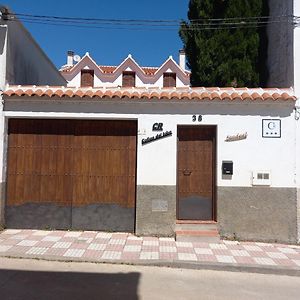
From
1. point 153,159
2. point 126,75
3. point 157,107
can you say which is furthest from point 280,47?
point 126,75

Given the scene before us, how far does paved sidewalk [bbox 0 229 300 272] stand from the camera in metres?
6.50

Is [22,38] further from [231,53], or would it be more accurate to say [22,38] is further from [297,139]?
[297,139]

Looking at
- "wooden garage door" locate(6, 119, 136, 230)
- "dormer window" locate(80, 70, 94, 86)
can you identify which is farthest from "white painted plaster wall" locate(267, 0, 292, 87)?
"dormer window" locate(80, 70, 94, 86)

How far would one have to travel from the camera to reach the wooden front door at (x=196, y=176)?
327 inches

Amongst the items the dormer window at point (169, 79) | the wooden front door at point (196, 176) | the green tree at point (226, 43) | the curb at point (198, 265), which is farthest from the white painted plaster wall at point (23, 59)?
the dormer window at point (169, 79)

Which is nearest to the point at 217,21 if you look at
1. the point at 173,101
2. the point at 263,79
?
the point at 263,79

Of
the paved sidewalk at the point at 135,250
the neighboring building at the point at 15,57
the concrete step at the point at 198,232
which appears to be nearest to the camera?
the paved sidewalk at the point at 135,250

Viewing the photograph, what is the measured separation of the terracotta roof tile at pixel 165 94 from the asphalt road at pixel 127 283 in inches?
141

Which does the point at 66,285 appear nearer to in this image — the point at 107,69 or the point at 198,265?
the point at 198,265

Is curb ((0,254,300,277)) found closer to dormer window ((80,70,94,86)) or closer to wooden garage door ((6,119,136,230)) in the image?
wooden garage door ((6,119,136,230))

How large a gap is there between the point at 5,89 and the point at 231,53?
7088 millimetres

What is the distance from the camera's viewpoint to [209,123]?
8.12 meters

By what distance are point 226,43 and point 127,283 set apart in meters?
8.73

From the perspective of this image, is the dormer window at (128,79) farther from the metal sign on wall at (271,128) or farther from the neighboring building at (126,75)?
the metal sign on wall at (271,128)
